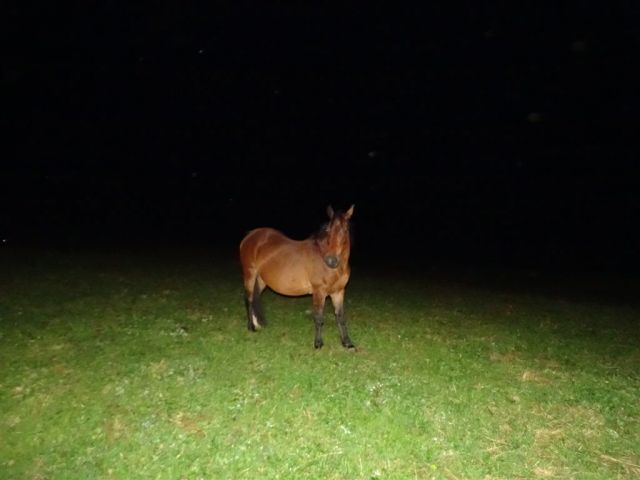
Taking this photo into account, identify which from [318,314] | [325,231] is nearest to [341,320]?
[318,314]

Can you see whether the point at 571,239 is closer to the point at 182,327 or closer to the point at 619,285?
the point at 619,285

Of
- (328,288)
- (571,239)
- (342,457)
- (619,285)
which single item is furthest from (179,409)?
(571,239)

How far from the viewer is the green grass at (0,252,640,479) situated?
568 centimetres

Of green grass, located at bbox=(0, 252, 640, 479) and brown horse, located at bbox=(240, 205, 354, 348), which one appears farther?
brown horse, located at bbox=(240, 205, 354, 348)

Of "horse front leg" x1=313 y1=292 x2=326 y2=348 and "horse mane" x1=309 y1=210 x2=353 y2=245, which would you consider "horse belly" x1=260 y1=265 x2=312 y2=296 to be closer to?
"horse front leg" x1=313 y1=292 x2=326 y2=348

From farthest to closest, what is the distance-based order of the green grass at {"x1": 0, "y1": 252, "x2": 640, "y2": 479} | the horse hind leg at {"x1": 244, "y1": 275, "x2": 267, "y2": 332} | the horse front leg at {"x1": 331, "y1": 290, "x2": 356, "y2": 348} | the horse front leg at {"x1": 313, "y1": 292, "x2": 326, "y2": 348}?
the horse hind leg at {"x1": 244, "y1": 275, "x2": 267, "y2": 332}
the horse front leg at {"x1": 331, "y1": 290, "x2": 356, "y2": 348}
the horse front leg at {"x1": 313, "y1": 292, "x2": 326, "y2": 348}
the green grass at {"x1": 0, "y1": 252, "x2": 640, "y2": 479}

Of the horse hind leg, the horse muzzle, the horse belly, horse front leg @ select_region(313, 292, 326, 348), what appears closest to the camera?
the horse muzzle

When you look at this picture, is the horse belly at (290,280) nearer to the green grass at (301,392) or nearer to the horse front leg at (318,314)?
the horse front leg at (318,314)

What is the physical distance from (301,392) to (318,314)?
1824 millimetres

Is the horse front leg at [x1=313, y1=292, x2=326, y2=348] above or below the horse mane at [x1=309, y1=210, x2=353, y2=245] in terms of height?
below

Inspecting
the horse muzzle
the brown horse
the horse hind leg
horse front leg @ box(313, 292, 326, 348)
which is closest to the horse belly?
the brown horse

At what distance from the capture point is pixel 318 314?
8.75 m

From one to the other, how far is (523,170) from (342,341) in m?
41.9

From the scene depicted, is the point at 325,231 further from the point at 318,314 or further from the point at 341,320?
the point at 341,320
